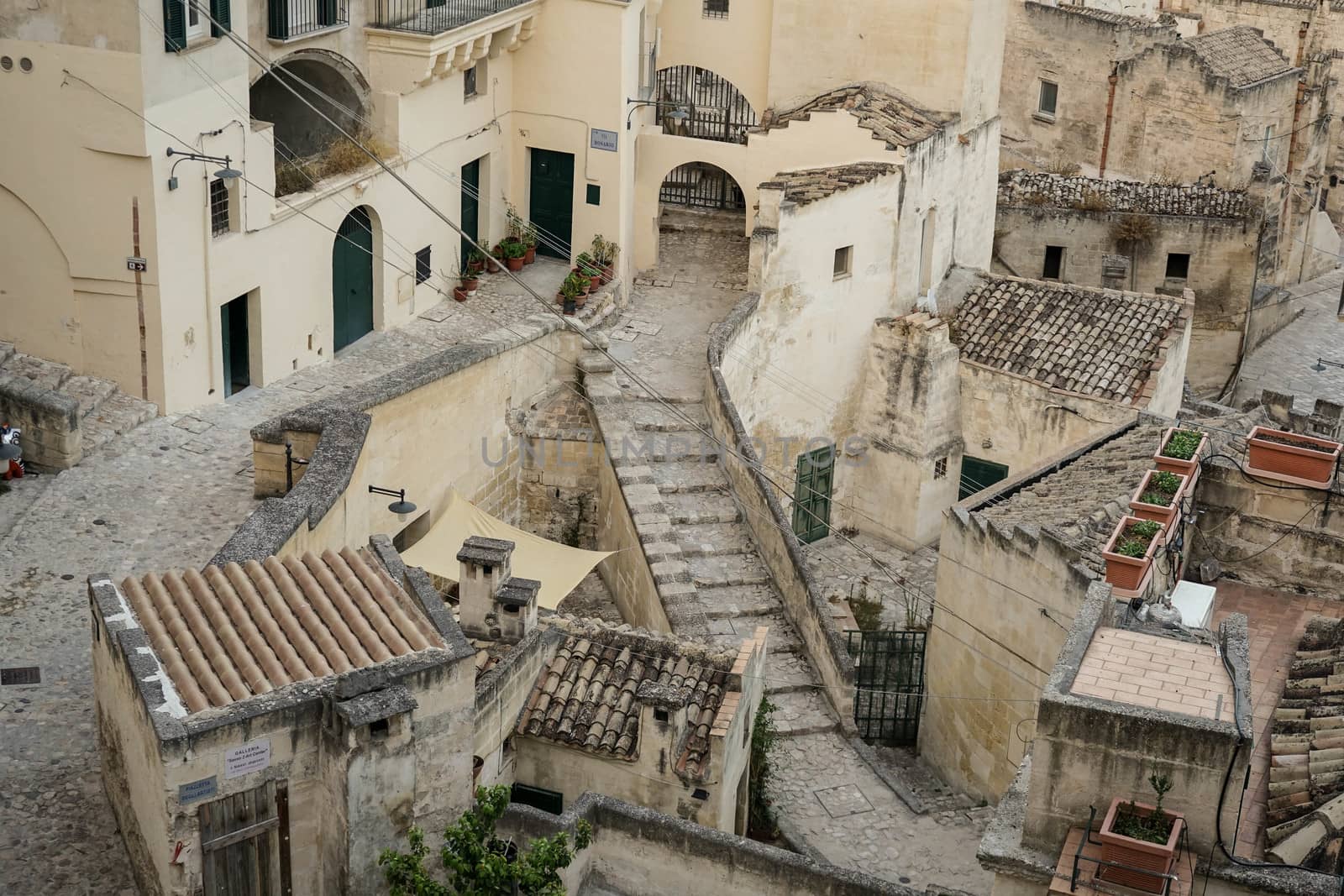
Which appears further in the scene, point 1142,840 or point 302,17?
point 302,17

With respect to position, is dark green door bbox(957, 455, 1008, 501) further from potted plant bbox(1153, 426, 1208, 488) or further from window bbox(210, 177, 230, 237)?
window bbox(210, 177, 230, 237)

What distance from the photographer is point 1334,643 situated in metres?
21.4

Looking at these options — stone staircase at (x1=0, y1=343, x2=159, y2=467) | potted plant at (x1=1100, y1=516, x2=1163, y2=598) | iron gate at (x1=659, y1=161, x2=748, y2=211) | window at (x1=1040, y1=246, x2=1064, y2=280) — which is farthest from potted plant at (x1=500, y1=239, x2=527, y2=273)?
potted plant at (x1=1100, y1=516, x2=1163, y2=598)

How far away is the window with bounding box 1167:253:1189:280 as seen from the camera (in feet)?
141

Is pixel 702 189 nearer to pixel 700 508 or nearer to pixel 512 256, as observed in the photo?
pixel 512 256

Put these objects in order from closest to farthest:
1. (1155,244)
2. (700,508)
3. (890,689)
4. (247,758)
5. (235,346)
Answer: (247,758)
(890,689)
(235,346)
(700,508)
(1155,244)

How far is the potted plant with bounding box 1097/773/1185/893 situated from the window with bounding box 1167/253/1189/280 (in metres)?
28.8

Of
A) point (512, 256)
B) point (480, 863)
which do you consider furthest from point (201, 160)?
point (480, 863)

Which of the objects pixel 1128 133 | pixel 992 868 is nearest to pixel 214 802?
pixel 992 868

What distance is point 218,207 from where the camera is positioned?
2842 centimetres

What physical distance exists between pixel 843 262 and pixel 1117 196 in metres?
9.90

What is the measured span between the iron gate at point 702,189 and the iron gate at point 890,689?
511 inches

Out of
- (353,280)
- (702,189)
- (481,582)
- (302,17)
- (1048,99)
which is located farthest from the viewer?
(1048,99)

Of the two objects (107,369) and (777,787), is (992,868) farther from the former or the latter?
(107,369)
